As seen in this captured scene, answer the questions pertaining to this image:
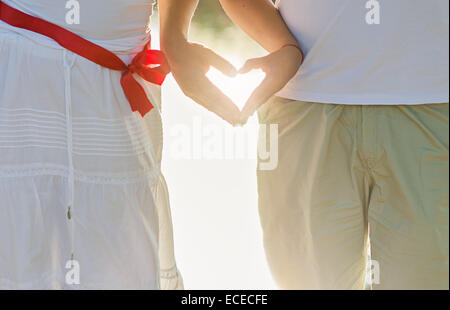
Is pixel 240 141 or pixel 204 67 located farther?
pixel 240 141

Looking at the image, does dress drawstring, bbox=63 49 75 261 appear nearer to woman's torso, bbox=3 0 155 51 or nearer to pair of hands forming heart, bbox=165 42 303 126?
woman's torso, bbox=3 0 155 51

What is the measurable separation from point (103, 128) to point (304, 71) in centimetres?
53

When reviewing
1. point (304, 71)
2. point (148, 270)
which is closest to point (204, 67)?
point (304, 71)

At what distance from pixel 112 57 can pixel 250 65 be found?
36cm

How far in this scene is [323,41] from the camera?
5.54 ft

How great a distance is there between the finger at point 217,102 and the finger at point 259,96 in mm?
27

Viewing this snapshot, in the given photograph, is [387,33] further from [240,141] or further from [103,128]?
[240,141]

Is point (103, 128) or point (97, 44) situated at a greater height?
point (97, 44)

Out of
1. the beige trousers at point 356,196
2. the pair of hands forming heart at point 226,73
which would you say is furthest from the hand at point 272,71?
the beige trousers at point 356,196

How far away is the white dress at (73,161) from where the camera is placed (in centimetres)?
172

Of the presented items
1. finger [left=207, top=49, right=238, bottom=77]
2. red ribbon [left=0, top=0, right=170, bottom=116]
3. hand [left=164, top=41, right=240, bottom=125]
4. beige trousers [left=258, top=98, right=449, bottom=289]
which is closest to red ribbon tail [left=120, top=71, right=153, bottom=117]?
→ red ribbon [left=0, top=0, right=170, bottom=116]

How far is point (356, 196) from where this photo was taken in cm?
170

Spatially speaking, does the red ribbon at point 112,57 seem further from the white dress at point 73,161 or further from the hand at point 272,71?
the hand at point 272,71
